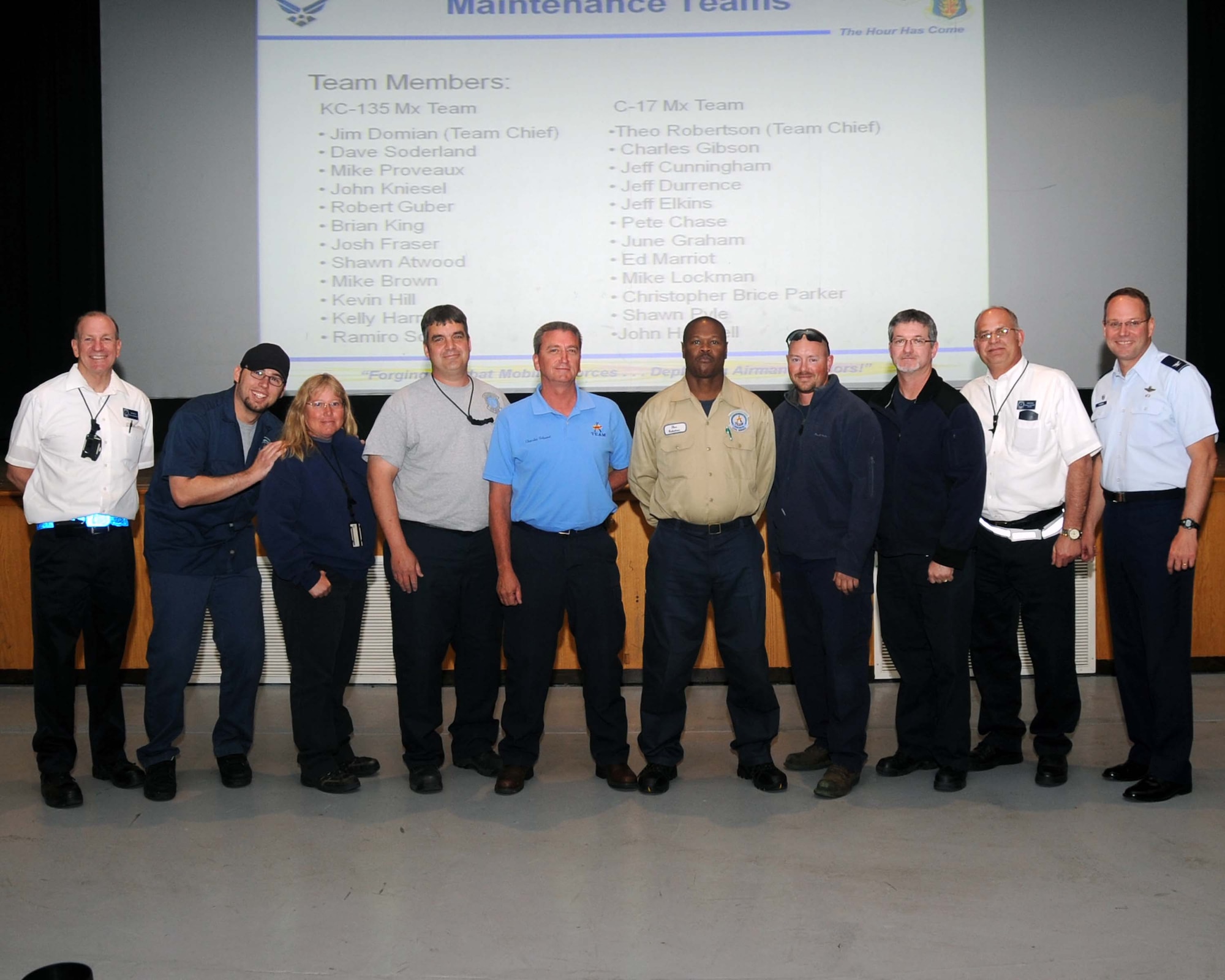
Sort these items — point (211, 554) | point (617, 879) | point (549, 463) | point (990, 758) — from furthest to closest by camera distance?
1. point (990, 758)
2. point (211, 554)
3. point (549, 463)
4. point (617, 879)

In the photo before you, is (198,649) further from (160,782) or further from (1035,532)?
(1035,532)

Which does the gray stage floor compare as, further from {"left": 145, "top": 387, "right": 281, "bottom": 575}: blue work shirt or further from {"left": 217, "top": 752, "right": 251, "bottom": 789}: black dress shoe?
{"left": 145, "top": 387, "right": 281, "bottom": 575}: blue work shirt

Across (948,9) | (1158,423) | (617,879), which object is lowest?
(617,879)

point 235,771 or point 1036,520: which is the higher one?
point 1036,520

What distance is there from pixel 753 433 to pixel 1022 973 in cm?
174

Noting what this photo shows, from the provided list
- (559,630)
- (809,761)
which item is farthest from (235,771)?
(809,761)

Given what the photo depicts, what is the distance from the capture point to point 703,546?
3.42m

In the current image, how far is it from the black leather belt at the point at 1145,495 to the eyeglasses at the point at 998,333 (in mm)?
629

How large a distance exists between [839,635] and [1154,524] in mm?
1074

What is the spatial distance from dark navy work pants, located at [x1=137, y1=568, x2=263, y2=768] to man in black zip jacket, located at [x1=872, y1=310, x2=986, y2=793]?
7.21ft

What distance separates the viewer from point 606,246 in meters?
5.11

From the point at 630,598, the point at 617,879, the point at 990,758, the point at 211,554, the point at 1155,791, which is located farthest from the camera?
the point at 630,598

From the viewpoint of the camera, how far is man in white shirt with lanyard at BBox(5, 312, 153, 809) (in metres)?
3.44

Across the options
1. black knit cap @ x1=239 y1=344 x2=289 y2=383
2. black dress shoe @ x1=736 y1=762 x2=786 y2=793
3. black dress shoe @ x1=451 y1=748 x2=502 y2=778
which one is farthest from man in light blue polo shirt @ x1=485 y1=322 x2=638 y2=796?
black knit cap @ x1=239 y1=344 x2=289 y2=383
